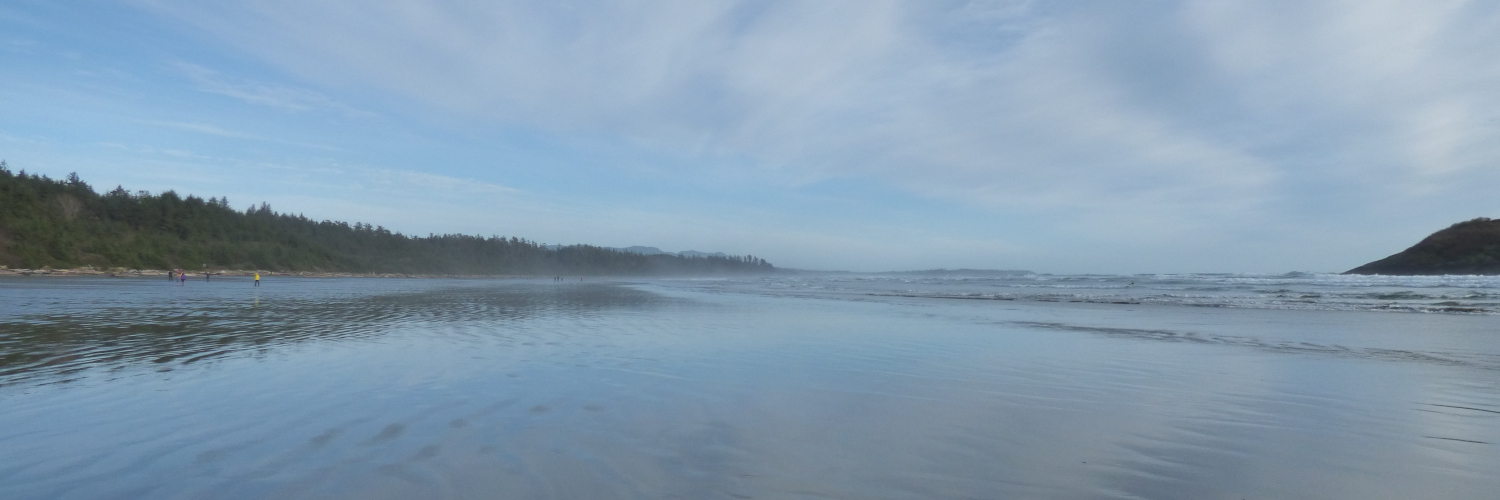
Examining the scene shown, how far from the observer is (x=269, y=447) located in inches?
160

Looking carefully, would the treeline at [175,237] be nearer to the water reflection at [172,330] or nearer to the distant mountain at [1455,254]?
the water reflection at [172,330]

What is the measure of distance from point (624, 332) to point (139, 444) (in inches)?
312

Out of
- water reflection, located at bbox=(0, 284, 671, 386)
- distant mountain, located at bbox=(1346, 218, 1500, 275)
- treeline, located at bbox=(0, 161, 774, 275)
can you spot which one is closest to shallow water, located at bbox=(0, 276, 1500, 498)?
water reflection, located at bbox=(0, 284, 671, 386)

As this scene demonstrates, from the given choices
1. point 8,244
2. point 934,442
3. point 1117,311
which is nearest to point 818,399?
point 934,442

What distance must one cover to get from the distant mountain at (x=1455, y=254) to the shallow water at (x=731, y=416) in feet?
148

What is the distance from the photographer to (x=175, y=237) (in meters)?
70.8

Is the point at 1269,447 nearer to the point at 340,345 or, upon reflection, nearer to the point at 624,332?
the point at 624,332

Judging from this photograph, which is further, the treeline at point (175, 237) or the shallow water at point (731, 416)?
the treeline at point (175, 237)

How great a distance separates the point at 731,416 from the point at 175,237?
9051cm

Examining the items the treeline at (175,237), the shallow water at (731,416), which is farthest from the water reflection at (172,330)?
the treeline at (175,237)

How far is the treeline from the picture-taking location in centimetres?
5356

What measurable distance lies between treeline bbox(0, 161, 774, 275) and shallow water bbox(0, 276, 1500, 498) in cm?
6155

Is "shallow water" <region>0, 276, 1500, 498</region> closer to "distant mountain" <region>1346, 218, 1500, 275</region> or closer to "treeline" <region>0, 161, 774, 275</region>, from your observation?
"distant mountain" <region>1346, 218, 1500, 275</region>

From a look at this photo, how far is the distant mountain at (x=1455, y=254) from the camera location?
41031 millimetres
